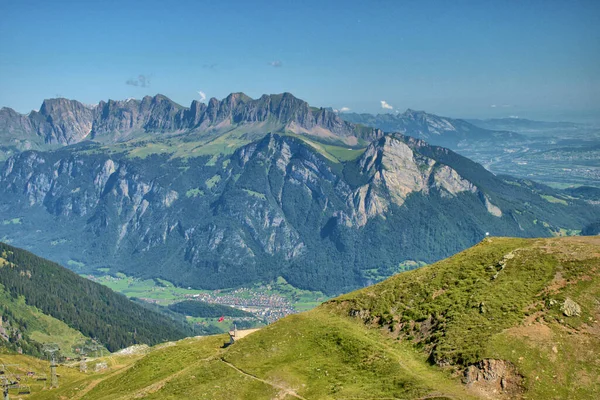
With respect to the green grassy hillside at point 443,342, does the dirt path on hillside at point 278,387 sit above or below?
below

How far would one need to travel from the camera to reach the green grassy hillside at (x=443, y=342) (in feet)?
225

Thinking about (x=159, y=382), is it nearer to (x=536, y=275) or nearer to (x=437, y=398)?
Result: (x=437, y=398)

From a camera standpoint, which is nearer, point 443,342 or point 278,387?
point 278,387

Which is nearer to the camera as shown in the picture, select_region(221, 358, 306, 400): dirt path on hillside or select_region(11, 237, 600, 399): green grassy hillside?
select_region(11, 237, 600, 399): green grassy hillside

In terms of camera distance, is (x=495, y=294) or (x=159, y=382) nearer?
(x=495, y=294)

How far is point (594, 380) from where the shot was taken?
2591 inches

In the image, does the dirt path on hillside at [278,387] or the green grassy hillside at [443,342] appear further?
the dirt path on hillside at [278,387]

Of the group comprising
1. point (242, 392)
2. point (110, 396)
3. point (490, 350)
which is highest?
point (490, 350)

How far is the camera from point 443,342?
→ 7850 centimetres

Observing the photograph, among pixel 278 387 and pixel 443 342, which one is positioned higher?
pixel 443 342

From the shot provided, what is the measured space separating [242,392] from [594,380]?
145 ft

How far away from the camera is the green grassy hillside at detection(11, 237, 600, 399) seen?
6850 centimetres

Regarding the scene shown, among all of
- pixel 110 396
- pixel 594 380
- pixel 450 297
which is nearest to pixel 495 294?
pixel 450 297

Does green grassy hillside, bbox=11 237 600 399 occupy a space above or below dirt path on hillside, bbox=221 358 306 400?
above
